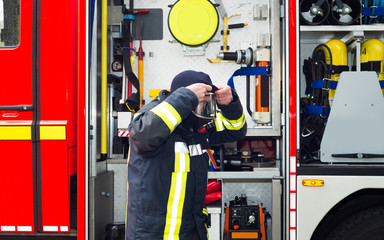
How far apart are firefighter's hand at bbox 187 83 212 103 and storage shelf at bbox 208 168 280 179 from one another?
0.93 m

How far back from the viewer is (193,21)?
303 cm

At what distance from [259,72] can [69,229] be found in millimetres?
1887

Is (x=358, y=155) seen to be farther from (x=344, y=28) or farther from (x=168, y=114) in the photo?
(x=168, y=114)

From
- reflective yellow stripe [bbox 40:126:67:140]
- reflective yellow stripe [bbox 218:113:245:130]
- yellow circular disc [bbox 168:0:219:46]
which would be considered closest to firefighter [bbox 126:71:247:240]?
reflective yellow stripe [bbox 218:113:245:130]

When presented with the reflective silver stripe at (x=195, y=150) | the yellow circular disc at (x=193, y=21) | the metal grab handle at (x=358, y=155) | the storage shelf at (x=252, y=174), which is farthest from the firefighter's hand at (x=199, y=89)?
the yellow circular disc at (x=193, y=21)

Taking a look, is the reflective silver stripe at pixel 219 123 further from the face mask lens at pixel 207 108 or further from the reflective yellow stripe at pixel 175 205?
the reflective yellow stripe at pixel 175 205

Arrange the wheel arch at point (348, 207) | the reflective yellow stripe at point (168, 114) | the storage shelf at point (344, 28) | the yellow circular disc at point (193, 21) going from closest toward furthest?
the reflective yellow stripe at point (168, 114) → the wheel arch at point (348, 207) → the storage shelf at point (344, 28) → the yellow circular disc at point (193, 21)

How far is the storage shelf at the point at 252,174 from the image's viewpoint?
8.57 ft

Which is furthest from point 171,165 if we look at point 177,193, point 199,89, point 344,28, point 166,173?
point 344,28

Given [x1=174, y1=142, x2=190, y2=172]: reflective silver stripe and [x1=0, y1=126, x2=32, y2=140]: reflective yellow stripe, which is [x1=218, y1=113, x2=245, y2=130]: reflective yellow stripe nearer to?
[x1=174, y1=142, x2=190, y2=172]: reflective silver stripe

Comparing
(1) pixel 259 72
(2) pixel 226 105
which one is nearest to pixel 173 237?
(2) pixel 226 105

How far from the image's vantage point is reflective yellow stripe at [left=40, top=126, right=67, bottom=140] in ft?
8.05

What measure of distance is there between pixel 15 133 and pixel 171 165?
126cm

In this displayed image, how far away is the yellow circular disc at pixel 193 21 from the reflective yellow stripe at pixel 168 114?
137 cm
